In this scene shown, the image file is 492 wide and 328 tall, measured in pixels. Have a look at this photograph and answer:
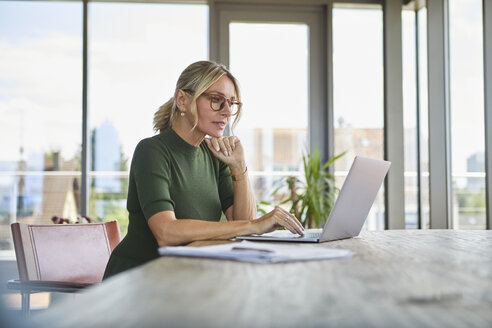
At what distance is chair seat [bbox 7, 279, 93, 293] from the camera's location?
1522 millimetres

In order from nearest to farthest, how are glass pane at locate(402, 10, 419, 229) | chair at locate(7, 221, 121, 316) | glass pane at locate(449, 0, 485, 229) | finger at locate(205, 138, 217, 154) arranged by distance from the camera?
1. chair at locate(7, 221, 121, 316)
2. finger at locate(205, 138, 217, 154)
3. glass pane at locate(449, 0, 485, 229)
4. glass pane at locate(402, 10, 419, 229)

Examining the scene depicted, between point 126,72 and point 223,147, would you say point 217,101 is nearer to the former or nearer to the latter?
point 223,147

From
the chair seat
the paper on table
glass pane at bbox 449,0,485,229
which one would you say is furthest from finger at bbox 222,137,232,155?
glass pane at bbox 449,0,485,229

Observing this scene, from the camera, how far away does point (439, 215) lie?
3.91 m

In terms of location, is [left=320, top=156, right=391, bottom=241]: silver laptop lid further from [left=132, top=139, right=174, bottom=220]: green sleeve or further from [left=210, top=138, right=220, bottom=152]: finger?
[left=210, top=138, right=220, bottom=152]: finger

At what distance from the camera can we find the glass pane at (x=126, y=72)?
4398mm

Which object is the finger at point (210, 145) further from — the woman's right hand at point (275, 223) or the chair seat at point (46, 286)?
the chair seat at point (46, 286)

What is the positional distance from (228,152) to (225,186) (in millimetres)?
156

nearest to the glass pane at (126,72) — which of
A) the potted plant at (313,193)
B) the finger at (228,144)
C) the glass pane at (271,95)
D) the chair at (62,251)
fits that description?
the glass pane at (271,95)

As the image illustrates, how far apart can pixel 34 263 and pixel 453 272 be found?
1.41 metres

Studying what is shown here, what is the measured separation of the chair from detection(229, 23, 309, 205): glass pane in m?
2.47

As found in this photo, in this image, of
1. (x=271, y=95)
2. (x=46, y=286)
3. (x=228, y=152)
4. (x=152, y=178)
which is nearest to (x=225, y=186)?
(x=228, y=152)

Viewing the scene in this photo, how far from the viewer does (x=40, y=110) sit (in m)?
4.43

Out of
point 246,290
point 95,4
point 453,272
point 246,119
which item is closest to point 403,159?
point 246,119
